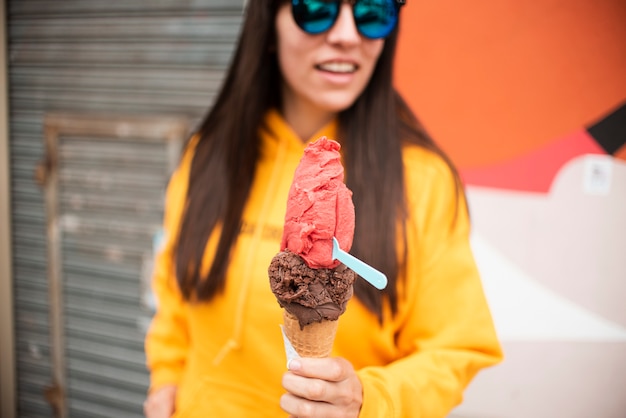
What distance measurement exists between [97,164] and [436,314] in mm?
3029

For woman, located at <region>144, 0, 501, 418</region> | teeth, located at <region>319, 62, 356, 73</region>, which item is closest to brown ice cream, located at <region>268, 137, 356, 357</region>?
woman, located at <region>144, 0, 501, 418</region>

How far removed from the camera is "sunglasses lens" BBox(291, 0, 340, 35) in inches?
64.8

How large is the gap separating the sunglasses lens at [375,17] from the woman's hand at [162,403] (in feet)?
5.31

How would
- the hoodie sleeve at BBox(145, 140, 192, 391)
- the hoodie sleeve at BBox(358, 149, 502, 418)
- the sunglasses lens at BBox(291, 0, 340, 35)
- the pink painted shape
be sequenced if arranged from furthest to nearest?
the pink painted shape < the hoodie sleeve at BBox(145, 140, 192, 391) < the sunglasses lens at BBox(291, 0, 340, 35) < the hoodie sleeve at BBox(358, 149, 502, 418)

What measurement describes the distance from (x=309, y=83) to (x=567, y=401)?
83.2 inches

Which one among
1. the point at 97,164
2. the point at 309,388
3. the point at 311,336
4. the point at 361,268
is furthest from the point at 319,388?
the point at 97,164

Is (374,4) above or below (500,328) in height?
above

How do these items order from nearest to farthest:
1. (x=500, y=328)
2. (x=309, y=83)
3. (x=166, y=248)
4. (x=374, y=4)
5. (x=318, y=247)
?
1. (x=318, y=247)
2. (x=374, y=4)
3. (x=309, y=83)
4. (x=166, y=248)
5. (x=500, y=328)

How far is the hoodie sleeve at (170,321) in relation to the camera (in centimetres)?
213

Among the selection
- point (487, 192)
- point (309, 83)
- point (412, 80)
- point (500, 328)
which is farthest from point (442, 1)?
point (500, 328)

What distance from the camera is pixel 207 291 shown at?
6.20 feet

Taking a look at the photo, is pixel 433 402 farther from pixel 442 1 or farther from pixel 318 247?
pixel 442 1

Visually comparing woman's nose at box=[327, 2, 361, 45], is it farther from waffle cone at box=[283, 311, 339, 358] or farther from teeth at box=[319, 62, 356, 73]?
waffle cone at box=[283, 311, 339, 358]

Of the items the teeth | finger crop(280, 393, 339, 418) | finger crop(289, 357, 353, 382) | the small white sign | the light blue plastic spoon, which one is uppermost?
the teeth
